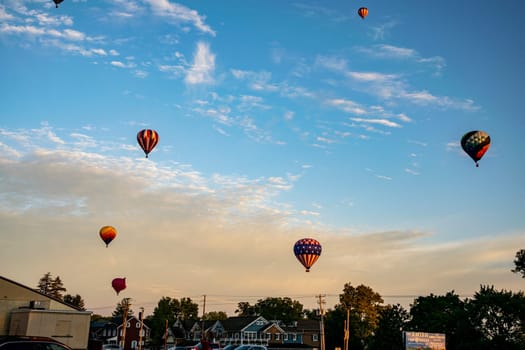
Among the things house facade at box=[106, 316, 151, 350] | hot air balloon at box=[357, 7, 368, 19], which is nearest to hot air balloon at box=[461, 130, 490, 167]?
hot air balloon at box=[357, 7, 368, 19]

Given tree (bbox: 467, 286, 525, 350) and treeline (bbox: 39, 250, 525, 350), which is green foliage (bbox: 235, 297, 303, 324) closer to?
treeline (bbox: 39, 250, 525, 350)

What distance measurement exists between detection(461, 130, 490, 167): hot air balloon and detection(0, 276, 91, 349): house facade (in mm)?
32618

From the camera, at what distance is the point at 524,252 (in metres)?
67.3

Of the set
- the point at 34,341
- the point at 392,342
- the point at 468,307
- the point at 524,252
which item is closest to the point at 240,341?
the point at 392,342

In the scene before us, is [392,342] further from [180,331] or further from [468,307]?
[180,331]

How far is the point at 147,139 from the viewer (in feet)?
137

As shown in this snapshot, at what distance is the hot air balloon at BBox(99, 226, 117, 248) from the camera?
50.2 metres

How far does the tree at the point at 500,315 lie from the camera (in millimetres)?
58500

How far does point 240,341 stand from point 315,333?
16054 millimetres

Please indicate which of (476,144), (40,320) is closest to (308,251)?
(476,144)

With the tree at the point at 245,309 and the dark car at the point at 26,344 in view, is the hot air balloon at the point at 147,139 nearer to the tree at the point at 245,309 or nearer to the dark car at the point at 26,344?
the dark car at the point at 26,344

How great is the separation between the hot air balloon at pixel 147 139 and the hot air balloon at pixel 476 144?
85.5 ft

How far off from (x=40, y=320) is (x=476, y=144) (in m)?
36.0

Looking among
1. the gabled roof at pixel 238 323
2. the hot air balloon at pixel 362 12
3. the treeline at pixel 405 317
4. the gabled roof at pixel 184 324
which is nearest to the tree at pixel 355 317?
the treeline at pixel 405 317
